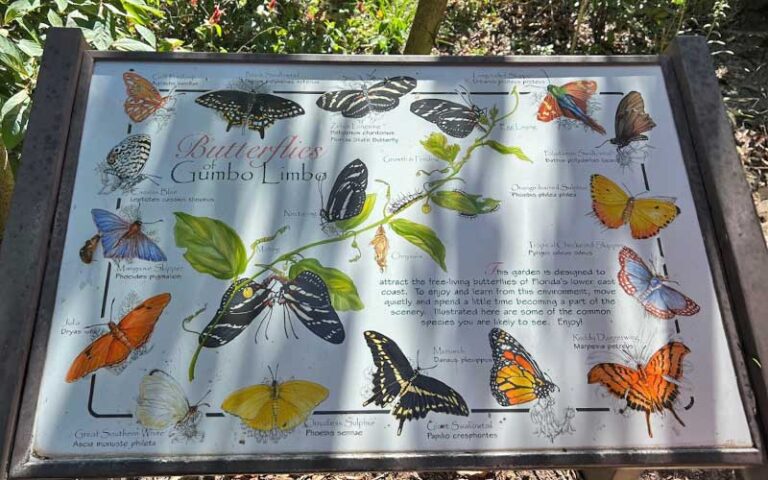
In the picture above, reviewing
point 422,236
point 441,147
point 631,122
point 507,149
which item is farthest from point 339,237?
point 631,122

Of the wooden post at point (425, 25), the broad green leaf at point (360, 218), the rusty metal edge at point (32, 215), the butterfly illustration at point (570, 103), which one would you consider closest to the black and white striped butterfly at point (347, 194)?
the broad green leaf at point (360, 218)

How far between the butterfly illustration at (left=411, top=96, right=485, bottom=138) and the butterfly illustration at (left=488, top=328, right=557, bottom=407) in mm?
445

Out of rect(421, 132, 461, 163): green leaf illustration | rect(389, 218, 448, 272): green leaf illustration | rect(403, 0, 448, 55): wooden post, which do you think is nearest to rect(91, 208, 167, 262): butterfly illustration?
rect(389, 218, 448, 272): green leaf illustration

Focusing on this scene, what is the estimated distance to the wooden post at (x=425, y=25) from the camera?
6.61 ft

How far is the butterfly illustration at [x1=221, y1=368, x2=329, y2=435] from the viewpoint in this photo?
103 centimetres

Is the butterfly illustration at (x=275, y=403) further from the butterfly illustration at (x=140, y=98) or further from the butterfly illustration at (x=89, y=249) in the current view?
the butterfly illustration at (x=140, y=98)

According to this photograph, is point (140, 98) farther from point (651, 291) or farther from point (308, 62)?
point (651, 291)

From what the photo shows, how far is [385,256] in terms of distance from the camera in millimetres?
1154

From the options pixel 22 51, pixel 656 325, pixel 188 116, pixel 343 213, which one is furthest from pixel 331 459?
pixel 22 51

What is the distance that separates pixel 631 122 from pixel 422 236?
522 millimetres

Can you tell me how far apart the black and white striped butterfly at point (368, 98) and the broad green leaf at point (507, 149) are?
0.21m

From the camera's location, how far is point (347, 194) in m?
1.20

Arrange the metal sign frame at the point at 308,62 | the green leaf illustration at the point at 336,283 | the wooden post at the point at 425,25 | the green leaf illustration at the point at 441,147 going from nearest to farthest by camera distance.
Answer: the metal sign frame at the point at 308,62
the green leaf illustration at the point at 336,283
the green leaf illustration at the point at 441,147
the wooden post at the point at 425,25

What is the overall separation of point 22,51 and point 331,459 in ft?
4.16
